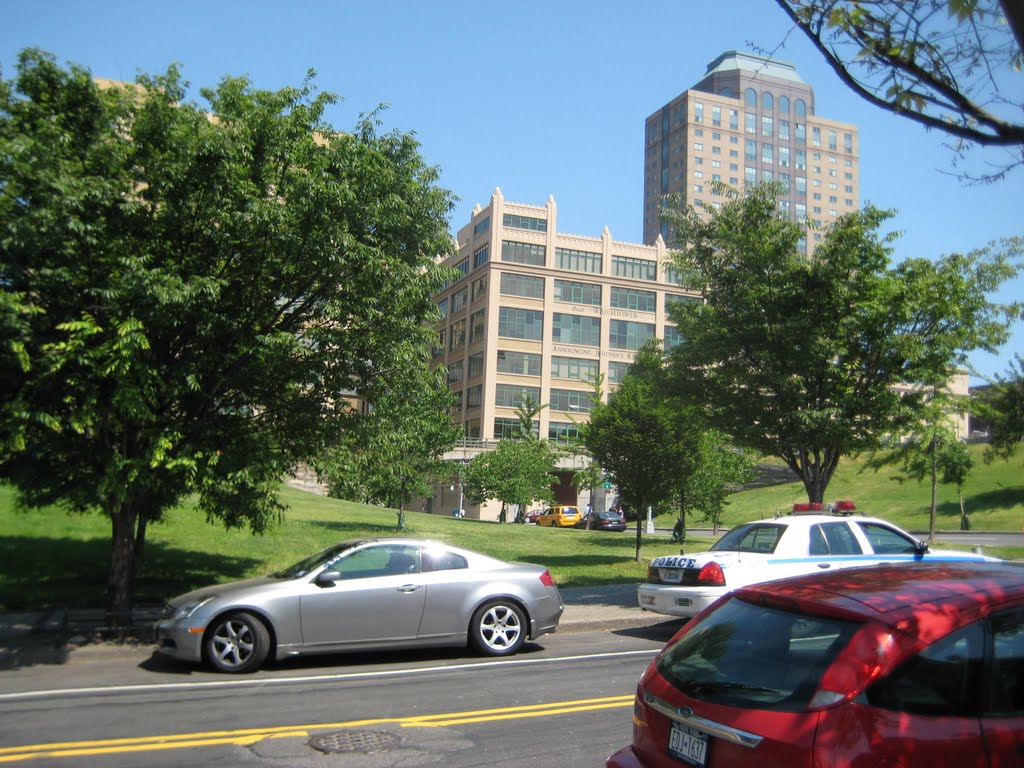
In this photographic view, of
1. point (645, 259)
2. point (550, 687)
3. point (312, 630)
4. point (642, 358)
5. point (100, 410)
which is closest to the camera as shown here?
point (550, 687)

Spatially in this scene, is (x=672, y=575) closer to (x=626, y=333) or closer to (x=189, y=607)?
(x=189, y=607)

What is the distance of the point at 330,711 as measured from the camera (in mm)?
7379

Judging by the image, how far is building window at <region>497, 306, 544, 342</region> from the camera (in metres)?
74.7

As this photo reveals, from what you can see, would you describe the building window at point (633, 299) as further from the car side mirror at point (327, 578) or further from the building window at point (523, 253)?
the car side mirror at point (327, 578)

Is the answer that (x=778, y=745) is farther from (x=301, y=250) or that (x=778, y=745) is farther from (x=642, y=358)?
(x=642, y=358)

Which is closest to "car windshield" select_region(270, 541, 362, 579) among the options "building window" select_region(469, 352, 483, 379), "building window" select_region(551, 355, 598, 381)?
"building window" select_region(469, 352, 483, 379)

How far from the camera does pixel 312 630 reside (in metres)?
9.38

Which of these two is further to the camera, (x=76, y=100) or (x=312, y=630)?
(x=76, y=100)

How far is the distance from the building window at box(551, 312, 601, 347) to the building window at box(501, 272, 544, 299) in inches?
107

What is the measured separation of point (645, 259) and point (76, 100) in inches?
2793

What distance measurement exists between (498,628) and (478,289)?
222ft

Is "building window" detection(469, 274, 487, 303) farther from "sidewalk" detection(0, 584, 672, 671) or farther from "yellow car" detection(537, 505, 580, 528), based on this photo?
"sidewalk" detection(0, 584, 672, 671)

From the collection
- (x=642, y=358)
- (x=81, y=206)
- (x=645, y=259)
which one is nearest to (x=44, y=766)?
(x=81, y=206)

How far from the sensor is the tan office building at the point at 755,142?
463 feet
